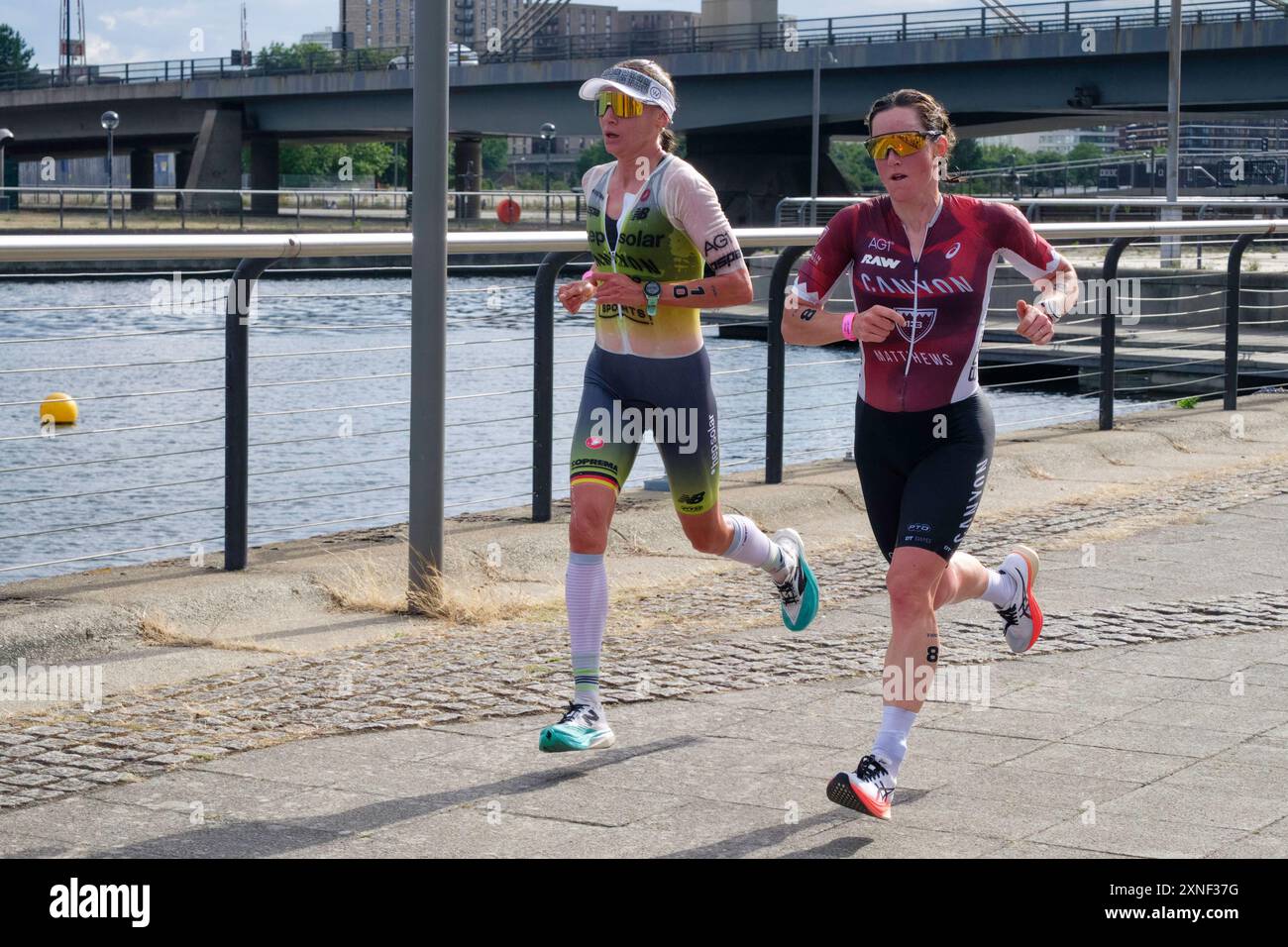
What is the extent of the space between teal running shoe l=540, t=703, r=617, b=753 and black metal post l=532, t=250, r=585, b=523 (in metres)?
3.13

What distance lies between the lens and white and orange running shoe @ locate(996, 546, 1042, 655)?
5871 millimetres

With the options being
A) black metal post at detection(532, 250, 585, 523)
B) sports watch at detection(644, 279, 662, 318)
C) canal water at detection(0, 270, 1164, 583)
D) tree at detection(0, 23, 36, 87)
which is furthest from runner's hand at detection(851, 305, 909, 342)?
tree at detection(0, 23, 36, 87)

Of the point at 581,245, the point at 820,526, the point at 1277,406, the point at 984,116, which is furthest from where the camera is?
the point at 984,116

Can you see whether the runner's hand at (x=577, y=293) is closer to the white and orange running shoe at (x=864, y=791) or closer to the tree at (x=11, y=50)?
the white and orange running shoe at (x=864, y=791)

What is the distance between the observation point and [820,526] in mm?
9039

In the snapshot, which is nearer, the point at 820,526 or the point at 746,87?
the point at 820,526

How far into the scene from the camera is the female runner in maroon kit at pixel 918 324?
492cm

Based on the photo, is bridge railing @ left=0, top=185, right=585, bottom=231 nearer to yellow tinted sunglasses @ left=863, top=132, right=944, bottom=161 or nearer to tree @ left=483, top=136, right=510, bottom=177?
yellow tinted sunglasses @ left=863, top=132, right=944, bottom=161

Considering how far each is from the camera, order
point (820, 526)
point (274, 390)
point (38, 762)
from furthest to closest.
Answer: point (274, 390) → point (820, 526) → point (38, 762)

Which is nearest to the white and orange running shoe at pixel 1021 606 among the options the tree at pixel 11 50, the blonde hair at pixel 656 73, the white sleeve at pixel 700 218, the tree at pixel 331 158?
the white sleeve at pixel 700 218

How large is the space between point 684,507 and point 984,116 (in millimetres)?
63201

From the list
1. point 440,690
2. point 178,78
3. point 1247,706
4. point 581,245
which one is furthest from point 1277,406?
point 178,78
